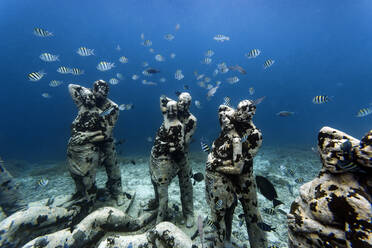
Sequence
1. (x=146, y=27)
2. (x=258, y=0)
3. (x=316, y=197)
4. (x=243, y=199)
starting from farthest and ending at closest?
(x=146, y=27) → (x=258, y=0) → (x=243, y=199) → (x=316, y=197)

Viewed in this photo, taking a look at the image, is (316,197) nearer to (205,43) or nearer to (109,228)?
(109,228)

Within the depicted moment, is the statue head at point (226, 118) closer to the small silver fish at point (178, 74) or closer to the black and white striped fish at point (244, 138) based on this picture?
the black and white striped fish at point (244, 138)

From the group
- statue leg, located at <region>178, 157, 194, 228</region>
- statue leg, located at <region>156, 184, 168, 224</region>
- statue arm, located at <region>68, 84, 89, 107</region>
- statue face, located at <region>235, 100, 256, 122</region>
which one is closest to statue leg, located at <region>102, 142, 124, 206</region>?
statue arm, located at <region>68, 84, 89, 107</region>

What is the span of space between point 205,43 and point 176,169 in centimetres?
10986

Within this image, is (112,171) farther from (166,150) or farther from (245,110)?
(245,110)

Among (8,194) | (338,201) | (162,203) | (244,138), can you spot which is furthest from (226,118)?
(8,194)

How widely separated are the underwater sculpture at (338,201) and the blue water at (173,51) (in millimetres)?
12950

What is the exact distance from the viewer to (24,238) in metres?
3.79

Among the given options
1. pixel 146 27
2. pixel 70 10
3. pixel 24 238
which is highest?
pixel 146 27

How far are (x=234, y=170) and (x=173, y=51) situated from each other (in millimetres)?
109599

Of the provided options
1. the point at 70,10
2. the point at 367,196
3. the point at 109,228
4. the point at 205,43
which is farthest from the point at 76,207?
the point at 205,43

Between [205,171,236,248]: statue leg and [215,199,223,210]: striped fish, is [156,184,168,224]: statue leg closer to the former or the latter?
[205,171,236,248]: statue leg

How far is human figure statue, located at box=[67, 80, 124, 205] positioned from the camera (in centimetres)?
496

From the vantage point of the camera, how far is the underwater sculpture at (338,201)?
1.66 meters
